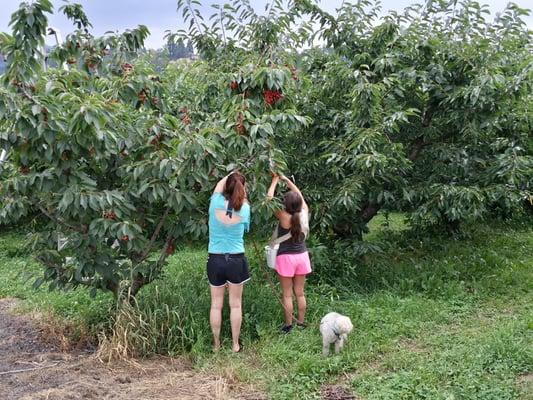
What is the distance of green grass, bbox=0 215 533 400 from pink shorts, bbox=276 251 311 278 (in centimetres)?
51

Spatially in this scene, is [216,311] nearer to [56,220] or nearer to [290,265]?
[290,265]

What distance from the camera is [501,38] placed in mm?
6496

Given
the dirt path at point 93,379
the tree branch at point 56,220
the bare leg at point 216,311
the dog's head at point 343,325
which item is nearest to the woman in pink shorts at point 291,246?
the bare leg at point 216,311

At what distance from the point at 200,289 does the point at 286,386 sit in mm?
2184

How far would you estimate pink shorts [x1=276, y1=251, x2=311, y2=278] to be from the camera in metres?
5.22

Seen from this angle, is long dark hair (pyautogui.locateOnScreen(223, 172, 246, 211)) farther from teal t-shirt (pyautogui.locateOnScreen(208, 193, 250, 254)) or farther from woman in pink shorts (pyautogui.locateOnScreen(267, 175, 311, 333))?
woman in pink shorts (pyautogui.locateOnScreen(267, 175, 311, 333))

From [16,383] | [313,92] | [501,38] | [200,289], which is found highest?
[501,38]

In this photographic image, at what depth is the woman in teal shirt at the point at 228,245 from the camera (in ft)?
15.3

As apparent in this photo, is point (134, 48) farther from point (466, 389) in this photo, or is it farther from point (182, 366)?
point (466, 389)

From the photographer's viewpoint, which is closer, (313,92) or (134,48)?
(134,48)

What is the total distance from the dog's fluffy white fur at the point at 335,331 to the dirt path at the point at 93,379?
81 centimetres

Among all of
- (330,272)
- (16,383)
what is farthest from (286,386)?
(330,272)

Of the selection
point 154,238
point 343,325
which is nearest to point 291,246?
point 343,325

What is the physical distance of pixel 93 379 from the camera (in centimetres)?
433
